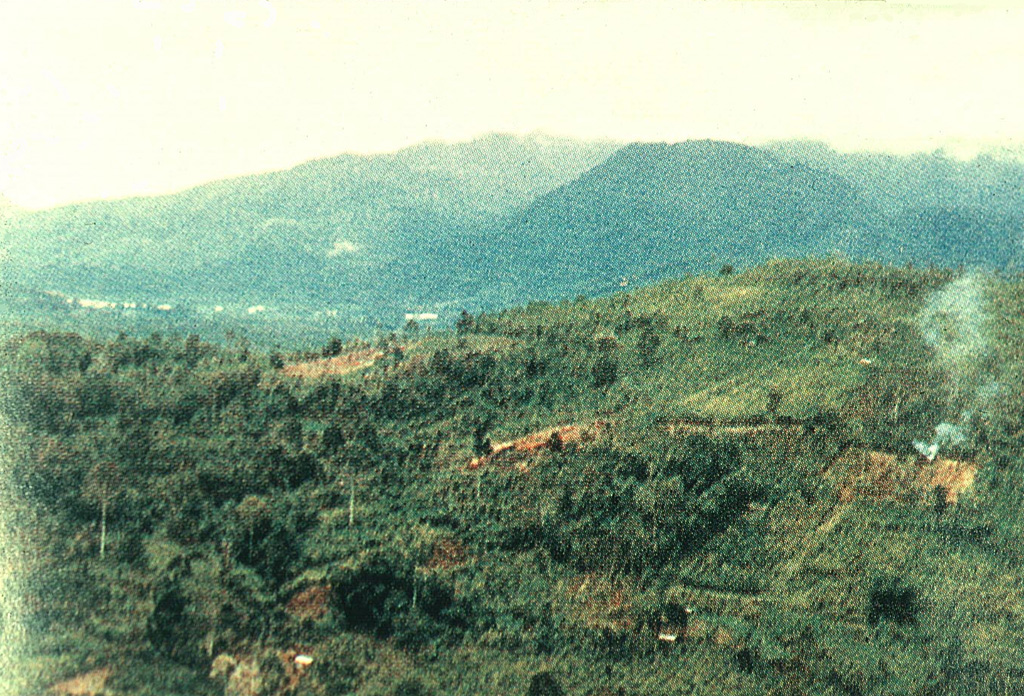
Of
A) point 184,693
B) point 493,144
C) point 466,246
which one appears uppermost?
point 493,144

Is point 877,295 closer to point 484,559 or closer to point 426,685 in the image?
point 484,559

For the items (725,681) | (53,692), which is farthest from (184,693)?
(725,681)

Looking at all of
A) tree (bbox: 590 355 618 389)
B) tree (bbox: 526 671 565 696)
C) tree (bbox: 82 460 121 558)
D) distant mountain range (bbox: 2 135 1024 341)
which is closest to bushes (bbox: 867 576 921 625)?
tree (bbox: 526 671 565 696)

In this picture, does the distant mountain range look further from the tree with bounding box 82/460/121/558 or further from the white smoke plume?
the tree with bounding box 82/460/121/558

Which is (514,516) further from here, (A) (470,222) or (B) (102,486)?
(B) (102,486)

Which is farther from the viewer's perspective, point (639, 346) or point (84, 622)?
point (639, 346)

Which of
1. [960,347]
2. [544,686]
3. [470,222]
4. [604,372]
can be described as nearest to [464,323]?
[470,222]

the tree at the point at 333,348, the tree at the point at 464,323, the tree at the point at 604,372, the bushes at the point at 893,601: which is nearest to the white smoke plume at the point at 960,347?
the bushes at the point at 893,601
